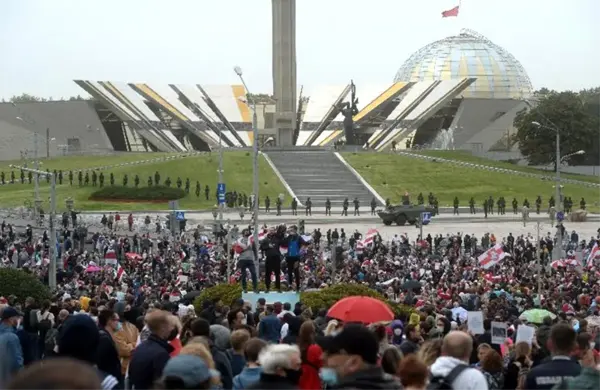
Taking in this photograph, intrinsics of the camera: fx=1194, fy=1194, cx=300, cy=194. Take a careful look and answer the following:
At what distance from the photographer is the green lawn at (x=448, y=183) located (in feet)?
184

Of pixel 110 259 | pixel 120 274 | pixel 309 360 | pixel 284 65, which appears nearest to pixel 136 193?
pixel 284 65

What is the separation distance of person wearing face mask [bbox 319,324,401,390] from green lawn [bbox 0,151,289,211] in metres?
45.6

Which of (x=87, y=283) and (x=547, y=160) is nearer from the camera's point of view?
(x=87, y=283)

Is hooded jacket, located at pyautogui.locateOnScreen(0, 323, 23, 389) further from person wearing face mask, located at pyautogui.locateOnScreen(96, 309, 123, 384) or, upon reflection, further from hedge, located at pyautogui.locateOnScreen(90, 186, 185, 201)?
hedge, located at pyautogui.locateOnScreen(90, 186, 185, 201)

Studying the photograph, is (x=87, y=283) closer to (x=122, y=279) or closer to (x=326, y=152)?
(x=122, y=279)

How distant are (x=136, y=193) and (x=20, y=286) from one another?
37.7 m

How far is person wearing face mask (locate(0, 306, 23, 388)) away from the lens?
737 cm

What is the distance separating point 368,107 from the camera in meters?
82.2

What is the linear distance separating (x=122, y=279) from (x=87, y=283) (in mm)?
945

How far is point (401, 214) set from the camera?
44.8 metres

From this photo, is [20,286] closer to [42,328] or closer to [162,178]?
[42,328]

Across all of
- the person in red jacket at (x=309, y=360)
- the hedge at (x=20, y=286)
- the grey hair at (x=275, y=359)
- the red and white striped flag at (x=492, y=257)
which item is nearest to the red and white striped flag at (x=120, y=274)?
the hedge at (x=20, y=286)

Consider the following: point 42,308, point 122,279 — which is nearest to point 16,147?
point 122,279

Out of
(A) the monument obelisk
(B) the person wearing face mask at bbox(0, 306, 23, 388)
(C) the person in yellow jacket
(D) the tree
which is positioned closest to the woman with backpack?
(B) the person wearing face mask at bbox(0, 306, 23, 388)
